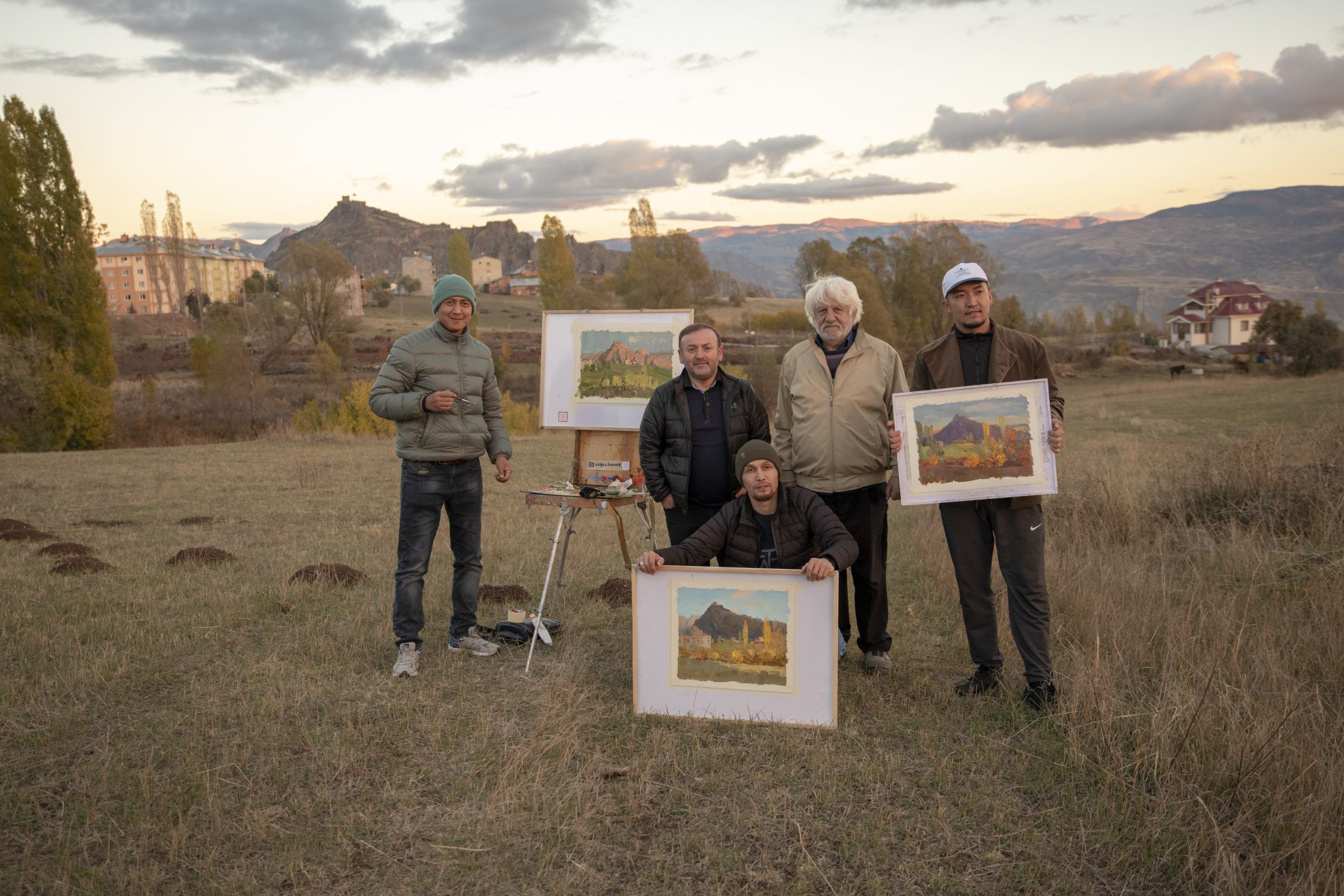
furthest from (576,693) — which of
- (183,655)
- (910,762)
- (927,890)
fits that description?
(183,655)

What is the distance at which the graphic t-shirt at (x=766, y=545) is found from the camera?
209 inches

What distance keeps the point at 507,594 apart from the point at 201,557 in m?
3.64

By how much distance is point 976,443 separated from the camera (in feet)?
15.9

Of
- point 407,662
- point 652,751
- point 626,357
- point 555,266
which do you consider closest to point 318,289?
point 555,266

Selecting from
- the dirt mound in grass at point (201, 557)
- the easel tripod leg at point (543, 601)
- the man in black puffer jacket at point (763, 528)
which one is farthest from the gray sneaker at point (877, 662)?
the dirt mound in grass at point (201, 557)

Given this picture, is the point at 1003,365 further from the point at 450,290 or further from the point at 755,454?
the point at 450,290

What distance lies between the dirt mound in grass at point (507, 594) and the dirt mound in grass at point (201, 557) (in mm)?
3096

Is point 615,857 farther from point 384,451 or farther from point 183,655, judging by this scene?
point 384,451

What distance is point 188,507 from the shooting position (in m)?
13.3

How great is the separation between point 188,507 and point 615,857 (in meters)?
12.0

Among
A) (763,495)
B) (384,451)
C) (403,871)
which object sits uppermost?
(763,495)

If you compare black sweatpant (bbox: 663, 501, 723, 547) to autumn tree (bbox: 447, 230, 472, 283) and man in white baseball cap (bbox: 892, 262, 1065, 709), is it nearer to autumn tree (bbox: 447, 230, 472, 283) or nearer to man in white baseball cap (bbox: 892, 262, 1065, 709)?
man in white baseball cap (bbox: 892, 262, 1065, 709)

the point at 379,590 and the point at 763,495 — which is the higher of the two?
the point at 763,495

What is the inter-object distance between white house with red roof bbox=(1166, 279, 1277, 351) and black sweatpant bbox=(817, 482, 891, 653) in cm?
10236
